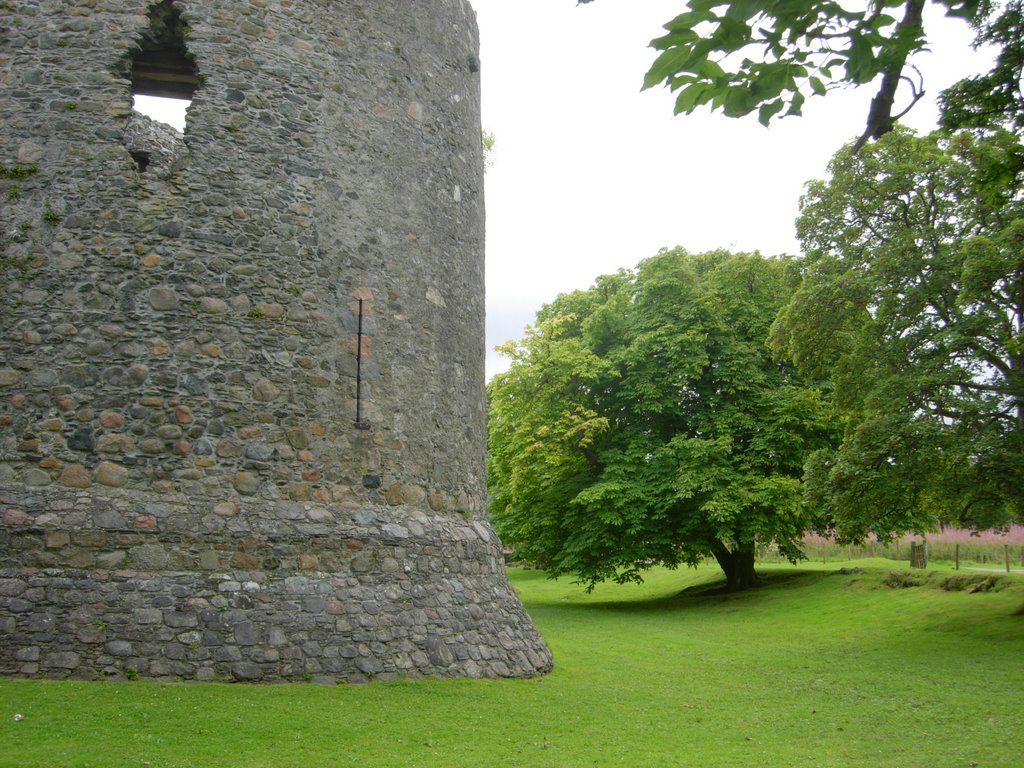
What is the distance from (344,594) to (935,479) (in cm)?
1086

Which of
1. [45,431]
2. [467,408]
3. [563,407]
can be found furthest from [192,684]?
[563,407]

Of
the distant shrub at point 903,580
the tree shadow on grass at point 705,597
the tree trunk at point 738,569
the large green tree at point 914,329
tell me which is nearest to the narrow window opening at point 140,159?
the large green tree at point 914,329

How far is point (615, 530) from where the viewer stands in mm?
23281

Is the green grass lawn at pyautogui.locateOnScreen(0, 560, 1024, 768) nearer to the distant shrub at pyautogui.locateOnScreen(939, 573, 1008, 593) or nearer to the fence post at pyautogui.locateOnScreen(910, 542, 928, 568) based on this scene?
the distant shrub at pyautogui.locateOnScreen(939, 573, 1008, 593)

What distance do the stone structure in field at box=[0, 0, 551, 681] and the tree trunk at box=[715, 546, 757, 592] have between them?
15375 millimetres

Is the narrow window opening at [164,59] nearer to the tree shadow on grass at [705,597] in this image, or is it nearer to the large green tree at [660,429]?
the large green tree at [660,429]

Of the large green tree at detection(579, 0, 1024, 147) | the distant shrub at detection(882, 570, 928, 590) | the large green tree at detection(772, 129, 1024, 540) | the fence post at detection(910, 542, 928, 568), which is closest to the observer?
the large green tree at detection(579, 0, 1024, 147)

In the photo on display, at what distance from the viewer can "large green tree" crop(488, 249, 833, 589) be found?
74.3 ft

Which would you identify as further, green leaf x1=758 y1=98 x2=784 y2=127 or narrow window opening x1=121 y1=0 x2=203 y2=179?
narrow window opening x1=121 y1=0 x2=203 y2=179

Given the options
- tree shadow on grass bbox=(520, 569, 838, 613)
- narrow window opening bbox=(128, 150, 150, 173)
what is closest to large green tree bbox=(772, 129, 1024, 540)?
tree shadow on grass bbox=(520, 569, 838, 613)

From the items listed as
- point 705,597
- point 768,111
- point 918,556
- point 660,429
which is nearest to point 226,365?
point 768,111

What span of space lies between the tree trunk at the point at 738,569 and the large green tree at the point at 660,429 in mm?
37

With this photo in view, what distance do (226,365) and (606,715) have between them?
5171 millimetres

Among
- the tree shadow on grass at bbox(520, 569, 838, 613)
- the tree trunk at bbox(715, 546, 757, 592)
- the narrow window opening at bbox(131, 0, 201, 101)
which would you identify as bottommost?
the tree shadow on grass at bbox(520, 569, 838, 613)
